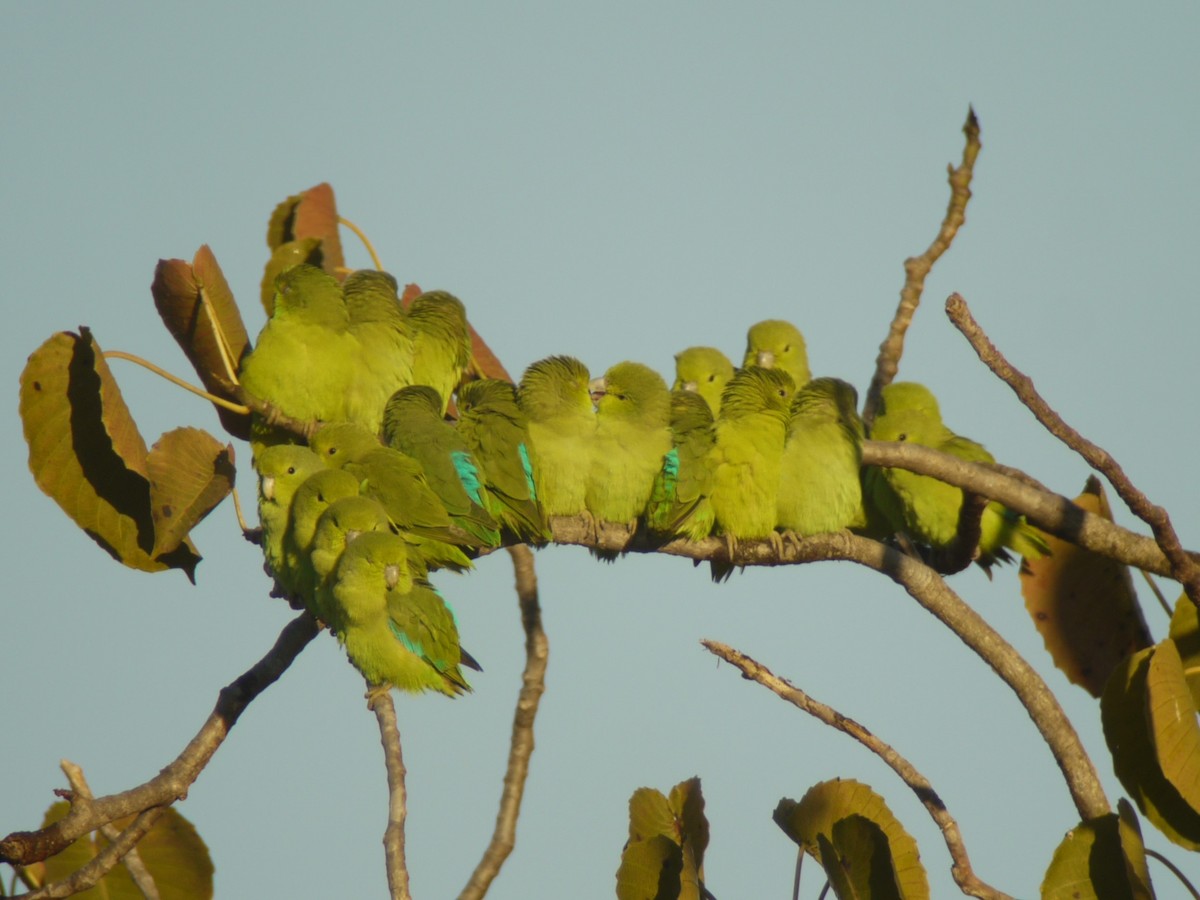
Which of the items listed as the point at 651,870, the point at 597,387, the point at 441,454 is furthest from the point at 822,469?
the point at 651,870

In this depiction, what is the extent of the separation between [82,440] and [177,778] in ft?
4.85

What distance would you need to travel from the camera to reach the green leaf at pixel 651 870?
399 cm

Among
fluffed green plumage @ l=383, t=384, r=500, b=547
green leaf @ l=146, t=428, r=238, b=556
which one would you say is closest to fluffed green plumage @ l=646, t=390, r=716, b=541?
fluffed green plumage @ l=383, t=384, r=500, b=547

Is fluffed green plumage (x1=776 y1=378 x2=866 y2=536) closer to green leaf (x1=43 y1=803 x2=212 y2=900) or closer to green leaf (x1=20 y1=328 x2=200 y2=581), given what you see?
green leaf (x1=20 y1=328 x2=200 y2=581)

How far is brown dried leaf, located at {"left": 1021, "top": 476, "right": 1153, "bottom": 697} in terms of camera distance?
598 centimetres

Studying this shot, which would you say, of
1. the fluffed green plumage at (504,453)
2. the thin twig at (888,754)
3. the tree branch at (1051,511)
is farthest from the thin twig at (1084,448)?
the fluffed green plumage at (504,453)

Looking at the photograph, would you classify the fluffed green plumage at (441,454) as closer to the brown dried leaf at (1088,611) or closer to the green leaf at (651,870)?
the green leaf at (651,870)

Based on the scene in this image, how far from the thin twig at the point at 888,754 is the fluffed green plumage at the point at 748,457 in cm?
195

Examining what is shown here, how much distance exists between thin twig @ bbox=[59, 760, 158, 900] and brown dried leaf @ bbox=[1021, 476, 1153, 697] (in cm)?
403

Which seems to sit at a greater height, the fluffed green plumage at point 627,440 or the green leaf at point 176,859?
the fluffed green plumage at point 627,440

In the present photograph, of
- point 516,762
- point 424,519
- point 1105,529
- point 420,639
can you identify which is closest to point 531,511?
point 424,519

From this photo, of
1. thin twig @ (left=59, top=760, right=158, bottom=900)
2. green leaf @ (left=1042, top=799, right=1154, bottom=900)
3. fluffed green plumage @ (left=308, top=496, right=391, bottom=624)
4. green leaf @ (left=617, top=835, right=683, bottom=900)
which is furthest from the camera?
fluffed green plumage @ (left=308, top=496, right=391, bottom=624)

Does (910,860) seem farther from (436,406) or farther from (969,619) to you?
(436,406)

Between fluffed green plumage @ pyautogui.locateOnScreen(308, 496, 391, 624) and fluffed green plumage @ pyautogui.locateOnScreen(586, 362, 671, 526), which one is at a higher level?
fluffed green plumage @ pyautogui.locateOnScreen(586, 362, 671, 526)
